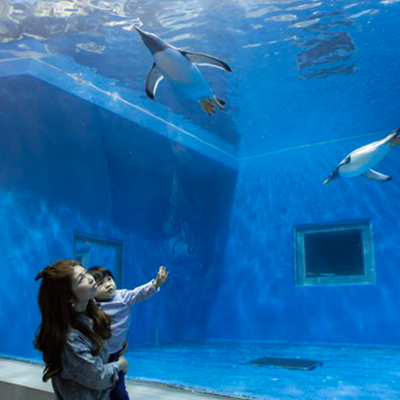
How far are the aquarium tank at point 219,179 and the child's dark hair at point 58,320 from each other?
9.50ft

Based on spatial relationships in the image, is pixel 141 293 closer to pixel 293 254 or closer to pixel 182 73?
pixel 182 73

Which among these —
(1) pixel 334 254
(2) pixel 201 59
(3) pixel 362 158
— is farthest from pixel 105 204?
(1) pixel 334 254

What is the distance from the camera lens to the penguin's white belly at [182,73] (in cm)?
561

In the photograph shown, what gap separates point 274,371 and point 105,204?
5.34 m

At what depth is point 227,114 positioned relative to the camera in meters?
12.7

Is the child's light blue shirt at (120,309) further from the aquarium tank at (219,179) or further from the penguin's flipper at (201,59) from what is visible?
the penguin's flipper at (201,59)

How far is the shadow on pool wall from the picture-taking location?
7496mm

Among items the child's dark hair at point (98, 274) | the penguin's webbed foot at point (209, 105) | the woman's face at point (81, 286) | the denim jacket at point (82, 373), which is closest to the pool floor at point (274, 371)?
the child's dark hair at point (98, 274)

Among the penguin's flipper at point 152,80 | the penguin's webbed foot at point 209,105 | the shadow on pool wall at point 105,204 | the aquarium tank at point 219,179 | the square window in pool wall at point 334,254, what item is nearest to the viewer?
the penguin's webbed foot at point 209,105

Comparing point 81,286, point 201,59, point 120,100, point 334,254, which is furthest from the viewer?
point 334,254

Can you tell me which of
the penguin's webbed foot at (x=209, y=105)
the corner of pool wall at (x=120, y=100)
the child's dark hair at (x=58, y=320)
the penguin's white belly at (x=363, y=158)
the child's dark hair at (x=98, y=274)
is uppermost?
the corner of pool wall at (x=120, y=100)

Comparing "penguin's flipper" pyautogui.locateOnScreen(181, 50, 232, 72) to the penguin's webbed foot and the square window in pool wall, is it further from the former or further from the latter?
the square window in pool wall

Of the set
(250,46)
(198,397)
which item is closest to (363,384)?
(198,397)

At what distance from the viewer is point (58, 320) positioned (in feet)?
6.53
